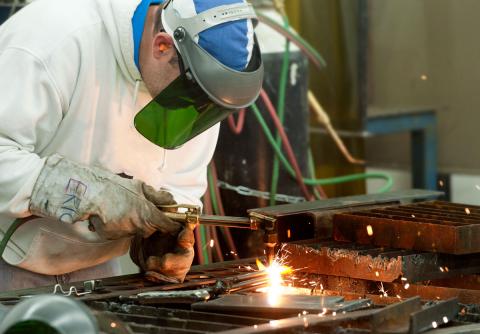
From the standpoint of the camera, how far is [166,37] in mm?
2721

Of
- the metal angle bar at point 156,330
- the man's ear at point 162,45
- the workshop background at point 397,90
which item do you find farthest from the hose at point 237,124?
the metal angle bar at point 156,330

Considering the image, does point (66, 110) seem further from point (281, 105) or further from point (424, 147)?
point (424, 147)

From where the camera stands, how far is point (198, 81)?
262 cm

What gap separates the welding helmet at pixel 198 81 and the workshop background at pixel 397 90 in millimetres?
2816

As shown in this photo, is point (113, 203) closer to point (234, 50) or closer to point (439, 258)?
point (234, 50)

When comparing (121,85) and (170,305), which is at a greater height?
(121,85)

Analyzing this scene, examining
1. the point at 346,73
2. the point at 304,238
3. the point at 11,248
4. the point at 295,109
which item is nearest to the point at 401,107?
the point at 346,73

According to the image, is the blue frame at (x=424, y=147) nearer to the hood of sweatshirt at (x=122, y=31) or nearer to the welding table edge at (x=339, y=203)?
the welding table edge at (x=339, y=203)

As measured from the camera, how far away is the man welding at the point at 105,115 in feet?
8.62

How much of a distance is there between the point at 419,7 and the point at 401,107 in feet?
1.96

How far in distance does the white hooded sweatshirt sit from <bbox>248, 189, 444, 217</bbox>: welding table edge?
1.32ft

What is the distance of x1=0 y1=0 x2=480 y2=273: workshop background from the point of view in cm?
566

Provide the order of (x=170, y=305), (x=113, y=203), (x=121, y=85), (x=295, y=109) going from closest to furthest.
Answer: (x=170, y=305) → (x=113, y=203) → (x=121, y=85) → (x=295, y=109)

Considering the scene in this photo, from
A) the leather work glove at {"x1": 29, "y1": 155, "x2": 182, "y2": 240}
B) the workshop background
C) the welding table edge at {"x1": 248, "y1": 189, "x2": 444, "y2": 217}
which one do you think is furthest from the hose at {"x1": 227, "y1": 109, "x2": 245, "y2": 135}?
the workshop background
